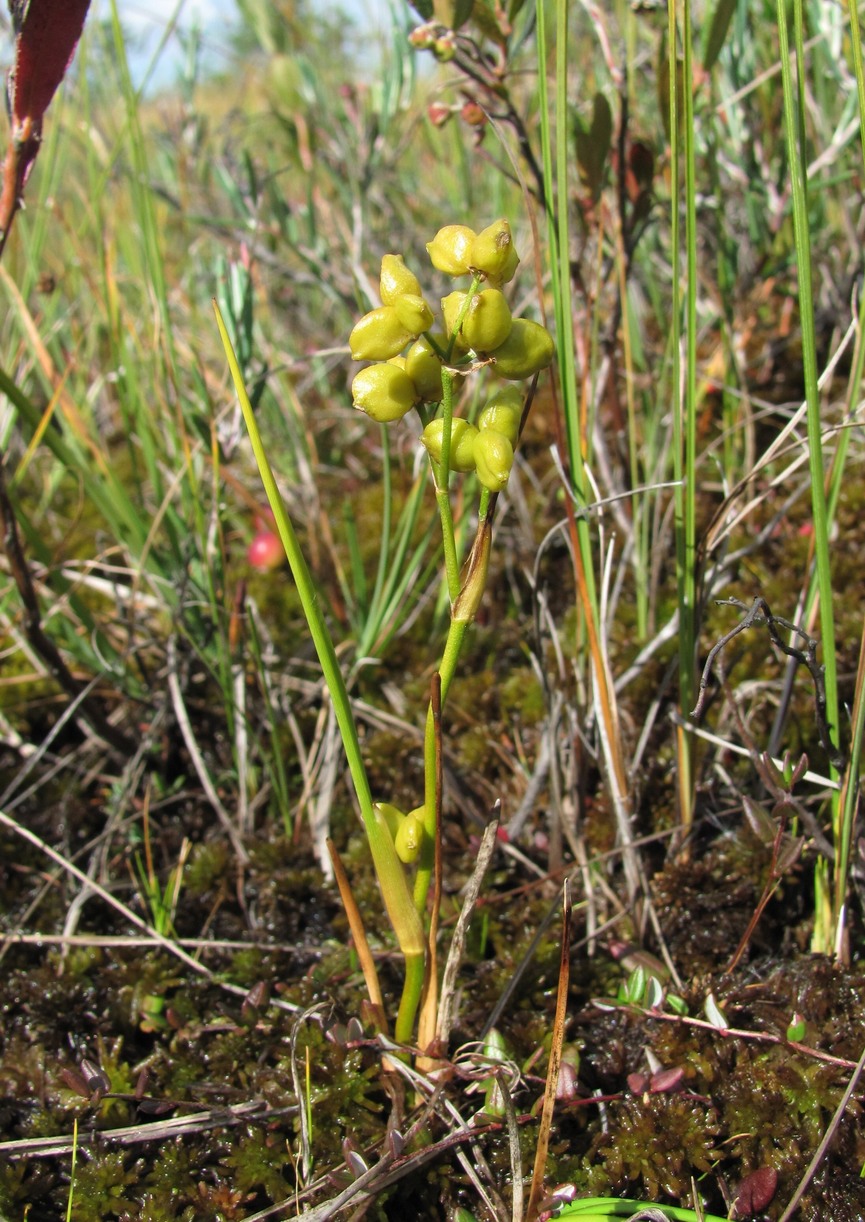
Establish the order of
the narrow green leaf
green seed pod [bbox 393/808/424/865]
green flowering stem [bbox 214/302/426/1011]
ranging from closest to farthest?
green flowering stem [bbox 214/302/426/1011]
green seed pod [bbox 393/808/424/865]
the narrow green leaf

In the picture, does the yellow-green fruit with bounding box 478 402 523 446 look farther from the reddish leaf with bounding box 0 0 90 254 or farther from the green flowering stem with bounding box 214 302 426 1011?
the reddish leaf with bounding box 0 0 90 254

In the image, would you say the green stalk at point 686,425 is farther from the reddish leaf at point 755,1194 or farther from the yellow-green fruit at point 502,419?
the reddish leaf at point 755,1194

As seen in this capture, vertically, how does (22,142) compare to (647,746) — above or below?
above

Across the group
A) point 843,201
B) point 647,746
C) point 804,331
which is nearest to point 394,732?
point 647,746

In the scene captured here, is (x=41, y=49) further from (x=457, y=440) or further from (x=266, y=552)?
(x=266, y=552)

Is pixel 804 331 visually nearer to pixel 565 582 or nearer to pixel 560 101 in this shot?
pixel 560 101

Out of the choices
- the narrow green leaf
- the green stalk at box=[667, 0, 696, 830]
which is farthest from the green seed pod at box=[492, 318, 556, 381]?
the narrow green leaf

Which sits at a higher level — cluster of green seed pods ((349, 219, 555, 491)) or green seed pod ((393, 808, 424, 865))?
cluster of green seed pods ((349, 219, 555, 491))
